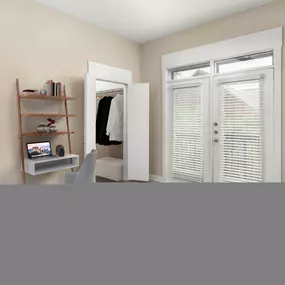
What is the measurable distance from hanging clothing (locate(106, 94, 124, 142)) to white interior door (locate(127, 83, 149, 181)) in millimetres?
157

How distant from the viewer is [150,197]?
17 cm

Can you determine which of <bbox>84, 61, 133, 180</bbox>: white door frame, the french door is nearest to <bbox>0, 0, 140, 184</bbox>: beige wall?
<bbox>84, 61, 133, 180</bbox>: white door frame

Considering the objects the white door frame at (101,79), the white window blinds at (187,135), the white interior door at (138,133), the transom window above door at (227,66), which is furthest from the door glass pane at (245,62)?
the white door frame at (101,79)

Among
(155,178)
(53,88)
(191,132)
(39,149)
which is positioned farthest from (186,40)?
(39,149)

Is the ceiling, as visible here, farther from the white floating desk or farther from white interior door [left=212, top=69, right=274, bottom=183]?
the white floating desk

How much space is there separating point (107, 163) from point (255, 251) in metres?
3.72

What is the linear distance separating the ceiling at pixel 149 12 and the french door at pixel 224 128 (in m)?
0.78

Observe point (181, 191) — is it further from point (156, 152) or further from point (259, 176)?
point (156, 152)

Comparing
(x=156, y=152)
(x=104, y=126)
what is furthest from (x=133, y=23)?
(x=156, y=152)

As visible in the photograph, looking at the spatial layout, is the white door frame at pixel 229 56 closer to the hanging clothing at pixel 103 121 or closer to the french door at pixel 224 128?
the french door at pixel 224 128

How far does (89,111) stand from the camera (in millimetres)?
2965

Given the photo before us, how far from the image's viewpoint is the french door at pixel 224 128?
9.11ft

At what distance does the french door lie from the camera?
9.11 ft

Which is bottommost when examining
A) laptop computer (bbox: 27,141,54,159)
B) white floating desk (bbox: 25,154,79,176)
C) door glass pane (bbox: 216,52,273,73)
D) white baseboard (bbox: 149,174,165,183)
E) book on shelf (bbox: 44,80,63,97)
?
white baseboard (bbox: 149,174,165,183)
